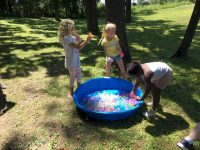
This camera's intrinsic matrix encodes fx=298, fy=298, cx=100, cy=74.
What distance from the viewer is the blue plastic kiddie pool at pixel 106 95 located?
5.71m

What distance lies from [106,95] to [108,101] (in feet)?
1.02

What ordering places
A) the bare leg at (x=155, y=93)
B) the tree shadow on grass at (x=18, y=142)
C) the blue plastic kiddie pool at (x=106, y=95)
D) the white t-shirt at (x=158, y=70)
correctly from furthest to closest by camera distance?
1. the blue plastic kiddie pool at (x=106, y=95)
2. the bare leg at (x=155, y=93)
3. the white t-shirt at (x=158, y=70)
4. the tree shadow on grass at (x=18, y=142)

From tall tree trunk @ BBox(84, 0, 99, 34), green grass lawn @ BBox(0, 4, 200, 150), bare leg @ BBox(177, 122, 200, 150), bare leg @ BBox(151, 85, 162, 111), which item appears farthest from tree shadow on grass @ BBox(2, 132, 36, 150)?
tall tree trunk @ BBox(84, 0, 99, 34)

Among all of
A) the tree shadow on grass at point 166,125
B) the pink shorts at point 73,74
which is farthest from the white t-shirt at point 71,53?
the tree shadow on grass at point 166,125

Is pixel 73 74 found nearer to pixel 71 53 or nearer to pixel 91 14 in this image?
pixel 71 53

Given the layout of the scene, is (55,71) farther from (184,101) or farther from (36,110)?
(184,101)

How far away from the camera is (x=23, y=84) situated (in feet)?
22.8

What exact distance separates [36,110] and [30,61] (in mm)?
3396

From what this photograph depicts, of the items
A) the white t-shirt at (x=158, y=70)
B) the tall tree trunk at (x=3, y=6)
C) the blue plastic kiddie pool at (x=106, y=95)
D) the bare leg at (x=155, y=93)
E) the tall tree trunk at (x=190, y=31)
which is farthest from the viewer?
the tall tree trunk at (x=3, y=6)

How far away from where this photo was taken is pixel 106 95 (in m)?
6.36

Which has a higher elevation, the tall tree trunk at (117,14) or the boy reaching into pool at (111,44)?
the tall tree trunk at (117,14)

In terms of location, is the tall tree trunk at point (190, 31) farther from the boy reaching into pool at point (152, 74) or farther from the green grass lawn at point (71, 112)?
the boy reaching into pool at point (152, 74)

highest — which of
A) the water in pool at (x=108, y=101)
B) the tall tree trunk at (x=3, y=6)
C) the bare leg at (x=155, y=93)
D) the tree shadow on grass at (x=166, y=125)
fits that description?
the tall tree trunk at (x=3, y=6)

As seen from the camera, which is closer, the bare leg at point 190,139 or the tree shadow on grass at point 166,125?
the bare leg at point 190,139
